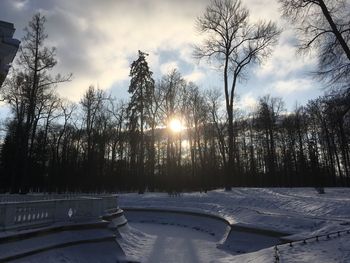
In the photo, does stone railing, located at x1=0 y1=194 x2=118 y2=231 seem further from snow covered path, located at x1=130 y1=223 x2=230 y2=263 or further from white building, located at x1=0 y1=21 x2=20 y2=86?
white building, located at x1=0 y1=21 x2=20 y2=86

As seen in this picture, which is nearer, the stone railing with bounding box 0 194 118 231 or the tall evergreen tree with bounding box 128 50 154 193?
the stone railing with bounding box 0 194 118 231

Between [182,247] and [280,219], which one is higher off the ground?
[280,219]

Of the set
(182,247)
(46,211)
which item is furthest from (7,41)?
(182,247)

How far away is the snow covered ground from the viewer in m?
8.80

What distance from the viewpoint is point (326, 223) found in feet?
40.1

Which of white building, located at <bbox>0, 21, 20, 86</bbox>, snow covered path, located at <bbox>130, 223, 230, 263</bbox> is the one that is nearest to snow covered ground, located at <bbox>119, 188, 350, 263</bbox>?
snow covered path, located at <bbox>130, 223, 230, 263</bbox>

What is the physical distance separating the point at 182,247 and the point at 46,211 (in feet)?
21.4

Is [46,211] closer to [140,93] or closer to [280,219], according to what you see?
[280,219]

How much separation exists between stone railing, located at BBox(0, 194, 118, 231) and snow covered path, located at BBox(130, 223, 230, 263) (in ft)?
9.43

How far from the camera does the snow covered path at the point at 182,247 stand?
44.3 ft

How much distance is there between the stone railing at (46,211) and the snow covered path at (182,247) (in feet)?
9.43

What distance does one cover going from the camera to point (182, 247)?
15.7 meters

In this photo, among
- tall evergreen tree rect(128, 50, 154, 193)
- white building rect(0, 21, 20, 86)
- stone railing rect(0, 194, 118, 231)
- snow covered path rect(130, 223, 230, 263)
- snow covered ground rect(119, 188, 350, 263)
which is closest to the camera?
snow covered ground rect(119, 188, 350, 263)

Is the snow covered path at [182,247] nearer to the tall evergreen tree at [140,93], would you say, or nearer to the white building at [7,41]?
the white building at [7,41]
